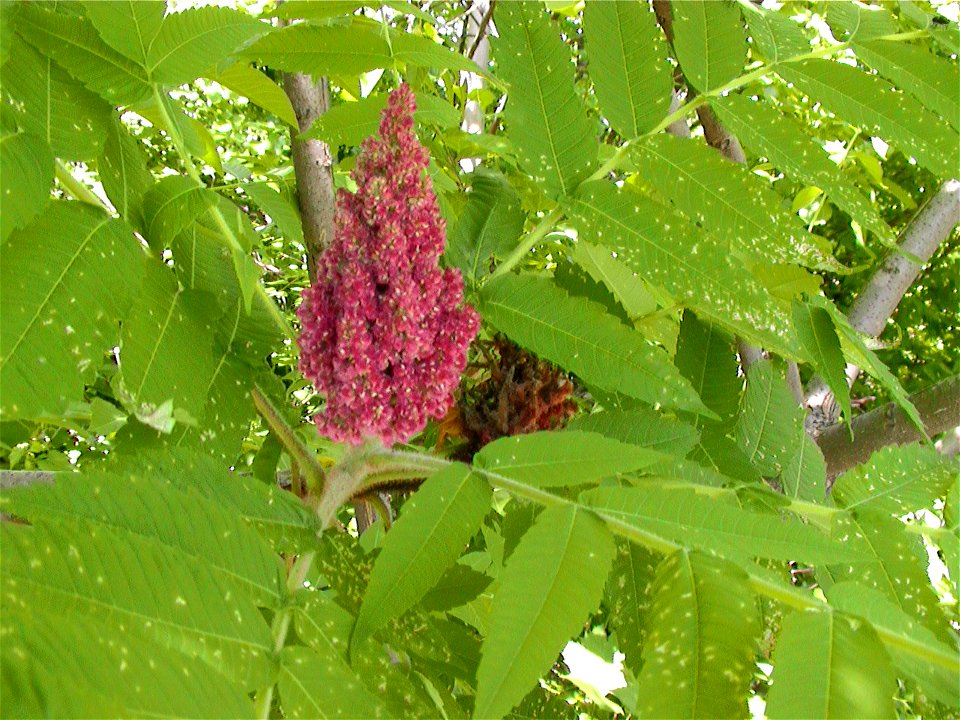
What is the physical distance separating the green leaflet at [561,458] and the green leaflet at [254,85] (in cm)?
75

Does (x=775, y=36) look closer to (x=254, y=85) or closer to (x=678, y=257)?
(x=678, y=257)

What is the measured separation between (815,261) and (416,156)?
1.79 feet

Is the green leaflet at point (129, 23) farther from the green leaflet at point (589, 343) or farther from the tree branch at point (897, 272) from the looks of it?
the tree branch at point (897, 272)

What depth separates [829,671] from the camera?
0.72 m

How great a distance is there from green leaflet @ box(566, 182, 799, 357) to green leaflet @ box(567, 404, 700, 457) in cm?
16

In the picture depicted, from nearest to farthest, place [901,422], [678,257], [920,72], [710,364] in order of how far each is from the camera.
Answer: [678,257] < [920,72] < [710,364] < [901,422]

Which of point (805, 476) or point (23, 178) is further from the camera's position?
point (805, 476)

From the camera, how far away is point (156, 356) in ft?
3.02

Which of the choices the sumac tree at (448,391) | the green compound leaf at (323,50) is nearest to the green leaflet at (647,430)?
the sumac tree at (448,391)

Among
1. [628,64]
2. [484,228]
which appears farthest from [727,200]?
[484,228]

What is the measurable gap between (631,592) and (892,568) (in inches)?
12.5

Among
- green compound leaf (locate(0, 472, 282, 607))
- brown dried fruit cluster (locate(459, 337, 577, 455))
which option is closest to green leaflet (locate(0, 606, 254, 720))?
green compound leaf (locate(0, 472, 282, 607))

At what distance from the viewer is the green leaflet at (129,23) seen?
87cm

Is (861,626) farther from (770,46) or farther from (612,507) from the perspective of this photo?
(770,46)
